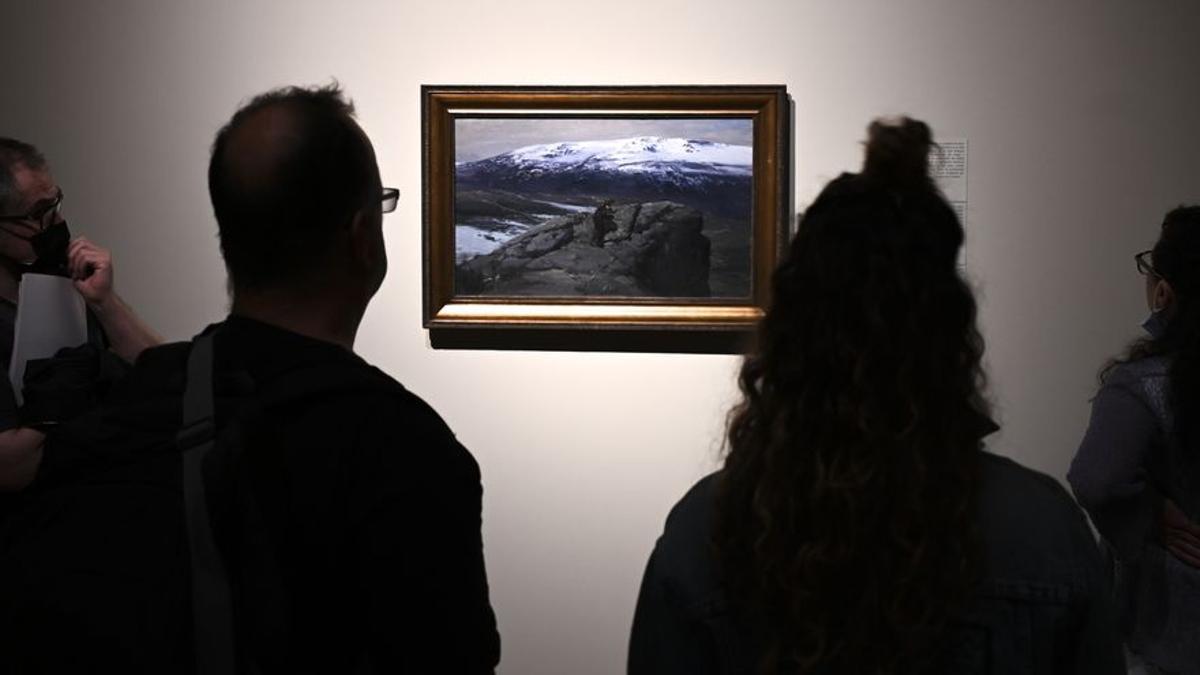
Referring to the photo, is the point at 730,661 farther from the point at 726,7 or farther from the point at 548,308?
the point at 726,7

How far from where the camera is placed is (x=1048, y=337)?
3414 mm

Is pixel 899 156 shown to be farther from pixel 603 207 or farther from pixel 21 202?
pixel 603 207

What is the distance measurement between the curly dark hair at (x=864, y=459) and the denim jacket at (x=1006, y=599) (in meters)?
0.03

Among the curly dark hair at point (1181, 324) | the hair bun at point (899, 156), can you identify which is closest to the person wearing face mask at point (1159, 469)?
the curly dark hair at point (1181, 324)

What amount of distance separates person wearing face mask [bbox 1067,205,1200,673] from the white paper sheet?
2049 millimetres

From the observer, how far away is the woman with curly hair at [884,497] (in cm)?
127

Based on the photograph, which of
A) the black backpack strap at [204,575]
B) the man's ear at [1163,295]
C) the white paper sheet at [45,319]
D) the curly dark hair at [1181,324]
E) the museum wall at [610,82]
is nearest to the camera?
the black backpack strap at [204,575]

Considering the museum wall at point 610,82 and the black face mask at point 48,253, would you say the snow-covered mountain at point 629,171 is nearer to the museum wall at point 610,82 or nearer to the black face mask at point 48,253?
the museum wall at point 610,82

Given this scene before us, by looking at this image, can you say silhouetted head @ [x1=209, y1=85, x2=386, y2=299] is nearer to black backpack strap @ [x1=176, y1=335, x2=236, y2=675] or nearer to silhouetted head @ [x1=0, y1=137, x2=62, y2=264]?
black backpack strap @ [x1=176, y1=335, x2=236, y2=675]

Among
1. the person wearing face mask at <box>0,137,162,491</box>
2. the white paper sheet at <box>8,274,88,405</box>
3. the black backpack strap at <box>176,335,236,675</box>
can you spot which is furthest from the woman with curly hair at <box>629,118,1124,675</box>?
the person wearing face mask at <box>0,137,162,491</box>

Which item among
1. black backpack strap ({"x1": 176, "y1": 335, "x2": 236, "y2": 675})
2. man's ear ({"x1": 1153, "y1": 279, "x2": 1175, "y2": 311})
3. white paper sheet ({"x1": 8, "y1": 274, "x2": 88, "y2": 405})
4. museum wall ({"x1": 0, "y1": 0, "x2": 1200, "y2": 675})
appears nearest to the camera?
black backpack strap ({"x1": 176, "y1": 335, "x2": 236, "y2": 675})

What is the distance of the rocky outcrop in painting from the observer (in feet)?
11.2

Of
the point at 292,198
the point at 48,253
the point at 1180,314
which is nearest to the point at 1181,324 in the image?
the point at 1180,314

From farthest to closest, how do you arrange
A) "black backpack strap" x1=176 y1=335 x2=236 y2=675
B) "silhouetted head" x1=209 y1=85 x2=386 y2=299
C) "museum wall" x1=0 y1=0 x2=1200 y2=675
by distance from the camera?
"museum wall" x1=0 y1=0 x2=1200 y2=675
"silhouetted head" x1=209 y1=85 x2=386 y2=299
"black backpack strap" x1=176 y1=335 x2=236 y2=675
